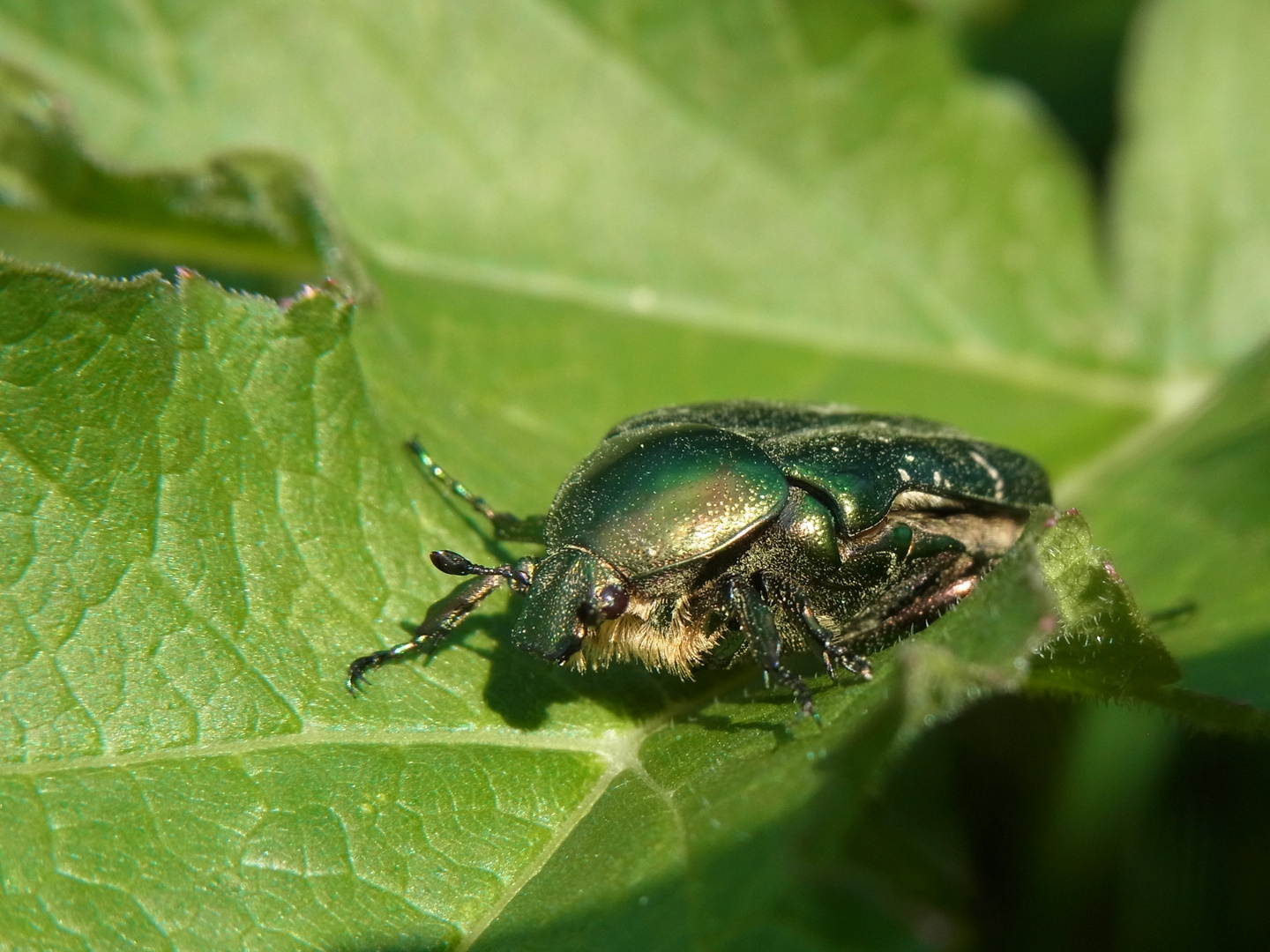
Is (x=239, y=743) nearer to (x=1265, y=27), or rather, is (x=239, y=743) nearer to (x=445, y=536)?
(x=445, y=536)

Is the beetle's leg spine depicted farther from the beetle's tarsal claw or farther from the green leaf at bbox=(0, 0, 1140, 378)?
the green leaf at bbox=(0, 0, 1140, 378)

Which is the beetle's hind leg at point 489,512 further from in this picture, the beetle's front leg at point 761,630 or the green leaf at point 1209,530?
the green leaf at point 1209,530

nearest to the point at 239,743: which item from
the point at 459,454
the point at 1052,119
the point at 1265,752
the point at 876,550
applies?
the point at 459,454

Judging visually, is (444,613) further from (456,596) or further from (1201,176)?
(1201,176)

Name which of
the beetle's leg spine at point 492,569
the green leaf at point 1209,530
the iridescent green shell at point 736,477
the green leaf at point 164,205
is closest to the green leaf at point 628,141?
the green leaf at point 164,205

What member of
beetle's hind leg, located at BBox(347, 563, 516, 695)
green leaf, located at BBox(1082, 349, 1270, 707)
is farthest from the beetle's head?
green leaf, located at BBox(1082, 349, 1270, 707)

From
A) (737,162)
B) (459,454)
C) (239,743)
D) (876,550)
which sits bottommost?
(239,743)
